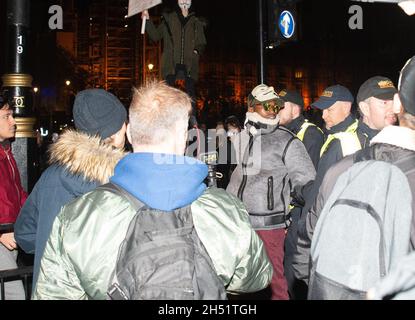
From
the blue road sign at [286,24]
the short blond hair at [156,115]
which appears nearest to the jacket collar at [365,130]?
the blue road sign at [286,24]

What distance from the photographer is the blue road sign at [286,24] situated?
20.3ft

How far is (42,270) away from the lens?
7.42 ft

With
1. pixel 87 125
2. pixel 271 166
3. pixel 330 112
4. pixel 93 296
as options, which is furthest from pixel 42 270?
pixel 330 112

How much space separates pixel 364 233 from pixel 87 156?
1738 mm

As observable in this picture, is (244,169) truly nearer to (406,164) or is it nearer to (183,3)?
(406,164)

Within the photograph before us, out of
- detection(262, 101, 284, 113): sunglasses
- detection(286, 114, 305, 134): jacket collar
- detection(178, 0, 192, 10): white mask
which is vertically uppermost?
detection(178, 0, 192, 10): white mask

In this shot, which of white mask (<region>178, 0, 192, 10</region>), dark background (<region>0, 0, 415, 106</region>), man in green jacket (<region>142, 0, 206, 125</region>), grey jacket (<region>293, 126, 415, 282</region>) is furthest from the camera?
dark background (<region>0, 0, 415, 106</region>)

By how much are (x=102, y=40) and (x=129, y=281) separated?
138ft

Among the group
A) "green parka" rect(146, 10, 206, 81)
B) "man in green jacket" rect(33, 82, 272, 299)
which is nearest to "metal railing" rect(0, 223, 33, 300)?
"man in green jacket" rect(33, 82, 272, 299)

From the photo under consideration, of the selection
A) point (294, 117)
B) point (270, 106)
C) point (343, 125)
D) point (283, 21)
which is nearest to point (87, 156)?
point (270, 106)

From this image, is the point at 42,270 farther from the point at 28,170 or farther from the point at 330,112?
the point at 28,170

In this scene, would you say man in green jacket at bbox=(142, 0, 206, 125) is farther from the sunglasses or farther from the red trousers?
the red trousers

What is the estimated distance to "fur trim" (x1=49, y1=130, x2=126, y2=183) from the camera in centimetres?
295

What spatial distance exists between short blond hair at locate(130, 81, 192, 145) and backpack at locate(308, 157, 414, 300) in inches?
31.5
